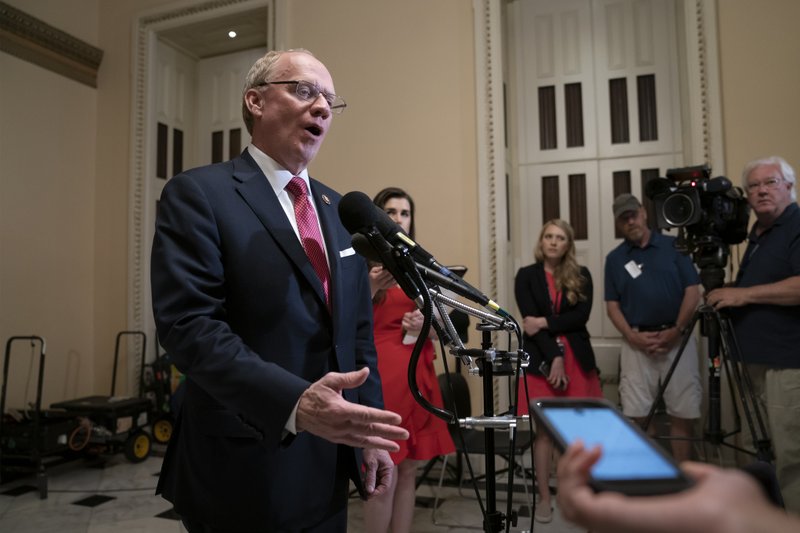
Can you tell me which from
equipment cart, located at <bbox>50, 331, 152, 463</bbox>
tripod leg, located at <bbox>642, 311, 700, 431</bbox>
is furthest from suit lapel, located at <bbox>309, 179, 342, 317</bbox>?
equipment cart, located at <bbox>50, 331, 152, 463</bbox>

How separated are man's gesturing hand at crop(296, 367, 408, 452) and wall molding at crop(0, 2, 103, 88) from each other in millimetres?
5525

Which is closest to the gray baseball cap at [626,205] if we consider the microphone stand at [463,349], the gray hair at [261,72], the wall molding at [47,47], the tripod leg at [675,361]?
the tripod leg at [675,361]

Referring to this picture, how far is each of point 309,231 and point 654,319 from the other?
271cm

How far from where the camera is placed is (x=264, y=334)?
118 cm

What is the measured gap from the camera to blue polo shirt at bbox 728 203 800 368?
8.86ft

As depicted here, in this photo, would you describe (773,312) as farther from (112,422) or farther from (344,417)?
(112,422)

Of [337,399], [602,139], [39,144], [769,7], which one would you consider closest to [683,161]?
[602,139]

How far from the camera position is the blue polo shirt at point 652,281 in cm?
345

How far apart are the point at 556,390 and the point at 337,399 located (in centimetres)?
254

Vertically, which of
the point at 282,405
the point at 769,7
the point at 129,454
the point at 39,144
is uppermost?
the point at 769,7

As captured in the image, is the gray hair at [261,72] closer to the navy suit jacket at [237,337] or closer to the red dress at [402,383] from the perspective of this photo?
the navy suit jacket at [237,337]

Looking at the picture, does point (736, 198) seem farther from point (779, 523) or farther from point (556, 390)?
point (779, 523)

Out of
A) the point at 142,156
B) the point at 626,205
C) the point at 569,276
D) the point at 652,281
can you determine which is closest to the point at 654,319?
the point at 652,281

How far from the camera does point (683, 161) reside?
4566mm
